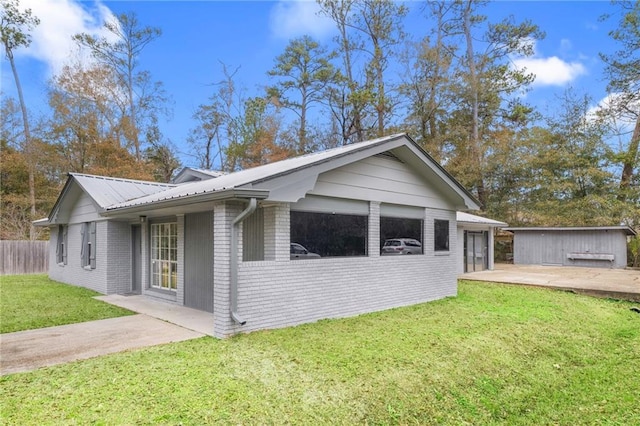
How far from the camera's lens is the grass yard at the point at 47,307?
6.99 m

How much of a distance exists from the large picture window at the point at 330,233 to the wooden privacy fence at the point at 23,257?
15.0 m

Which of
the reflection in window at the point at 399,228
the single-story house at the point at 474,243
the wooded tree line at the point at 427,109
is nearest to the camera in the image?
the reflection in window at the point at 399,228

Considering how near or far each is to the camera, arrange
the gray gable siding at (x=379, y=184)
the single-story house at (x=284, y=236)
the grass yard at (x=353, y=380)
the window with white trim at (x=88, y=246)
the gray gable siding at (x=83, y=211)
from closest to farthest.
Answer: the grass yard at (x=353, y=380)
the single-story house at (x=284, y=236)
the gray gable siding at (x=379, y=184)
the gray gable siding at (x=83, y=211)
the window with white trim at (x=88, y=246)

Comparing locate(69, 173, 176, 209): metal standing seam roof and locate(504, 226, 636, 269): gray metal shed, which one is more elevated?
locate(69, 173, 176, 209): metal standing seam roof

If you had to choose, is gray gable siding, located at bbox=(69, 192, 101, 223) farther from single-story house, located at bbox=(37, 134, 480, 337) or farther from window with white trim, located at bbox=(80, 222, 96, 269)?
window with white trim, located at bbox=(80, 222, 96, 269)

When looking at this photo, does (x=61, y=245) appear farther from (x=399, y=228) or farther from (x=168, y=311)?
(x=399, y=228)

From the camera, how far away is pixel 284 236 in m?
6.62

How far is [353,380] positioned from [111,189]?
30.5 ft

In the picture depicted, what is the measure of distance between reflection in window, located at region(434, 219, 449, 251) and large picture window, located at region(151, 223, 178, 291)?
20.9 ft

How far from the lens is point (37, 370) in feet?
14.6

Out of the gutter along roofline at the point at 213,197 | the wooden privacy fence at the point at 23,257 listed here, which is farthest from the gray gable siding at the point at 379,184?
the wooden privacy fence at the point at 23,257

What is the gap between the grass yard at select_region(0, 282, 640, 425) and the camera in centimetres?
361

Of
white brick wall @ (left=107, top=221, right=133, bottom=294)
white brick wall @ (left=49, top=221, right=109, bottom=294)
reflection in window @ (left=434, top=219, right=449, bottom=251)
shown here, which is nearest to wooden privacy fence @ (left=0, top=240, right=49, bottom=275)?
white brick wall @ (left=49, top=221, right=109, bottom=294)

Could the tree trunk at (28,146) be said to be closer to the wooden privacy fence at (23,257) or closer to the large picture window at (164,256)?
the wooden privacy fence at (23,257)
